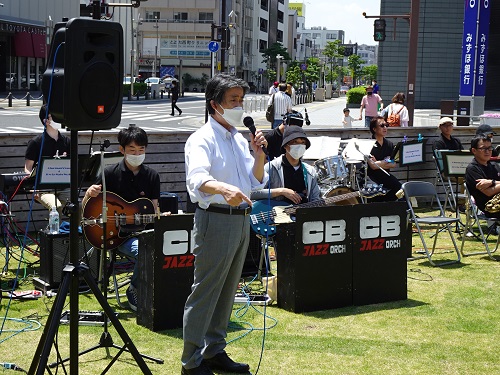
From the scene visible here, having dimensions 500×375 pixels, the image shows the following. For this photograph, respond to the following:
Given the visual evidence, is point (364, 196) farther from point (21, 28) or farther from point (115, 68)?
point (21, 28)

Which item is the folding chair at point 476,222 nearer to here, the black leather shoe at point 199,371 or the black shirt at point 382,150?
the black shirt at point 382,150

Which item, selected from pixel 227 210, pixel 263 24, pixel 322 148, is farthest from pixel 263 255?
pixel 263 24

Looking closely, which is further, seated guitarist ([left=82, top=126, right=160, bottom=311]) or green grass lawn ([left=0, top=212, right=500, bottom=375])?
seated guitarist ([left=82, top=126, right=160, bottom=311])

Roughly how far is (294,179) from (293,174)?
0.05 meters

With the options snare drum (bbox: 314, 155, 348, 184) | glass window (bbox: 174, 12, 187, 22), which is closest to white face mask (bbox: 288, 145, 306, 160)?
snare drum (bbox: 314, 155, 348, 184)

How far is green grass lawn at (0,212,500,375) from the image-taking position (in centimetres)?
592

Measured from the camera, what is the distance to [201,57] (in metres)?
95.4

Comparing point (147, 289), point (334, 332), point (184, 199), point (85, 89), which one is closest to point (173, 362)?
point (147, 289)

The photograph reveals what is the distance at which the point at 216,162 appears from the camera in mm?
5191

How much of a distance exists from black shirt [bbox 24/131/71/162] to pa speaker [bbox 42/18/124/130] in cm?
477

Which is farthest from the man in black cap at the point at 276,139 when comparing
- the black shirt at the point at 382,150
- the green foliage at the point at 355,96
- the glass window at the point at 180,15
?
the glass window at the point at 180,15

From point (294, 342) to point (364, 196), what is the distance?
367 cm

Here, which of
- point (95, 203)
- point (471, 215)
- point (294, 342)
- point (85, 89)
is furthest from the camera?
point (471, 215)

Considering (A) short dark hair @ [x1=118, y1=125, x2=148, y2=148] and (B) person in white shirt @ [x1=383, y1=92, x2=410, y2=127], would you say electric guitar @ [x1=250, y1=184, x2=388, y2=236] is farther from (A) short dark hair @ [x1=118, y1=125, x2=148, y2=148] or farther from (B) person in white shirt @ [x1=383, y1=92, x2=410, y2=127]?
(B) person in white shirt @ [x1=383, y1=92, x2=410, y2=127]
